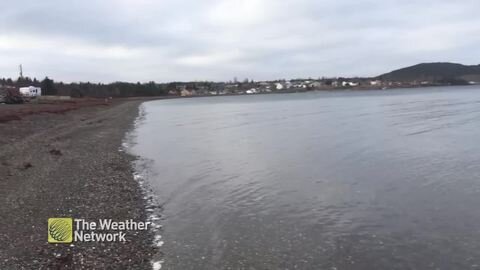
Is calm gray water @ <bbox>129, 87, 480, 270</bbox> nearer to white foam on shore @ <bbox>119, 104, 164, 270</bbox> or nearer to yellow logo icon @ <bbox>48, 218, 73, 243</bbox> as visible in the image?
white foam on shore @ <bbox>119, 104, 164, 270</bbox>

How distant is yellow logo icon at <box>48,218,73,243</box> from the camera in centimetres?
1127

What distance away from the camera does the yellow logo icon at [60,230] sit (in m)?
11.3

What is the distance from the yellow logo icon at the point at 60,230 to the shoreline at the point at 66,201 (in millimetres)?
216

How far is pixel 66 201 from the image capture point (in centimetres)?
1533

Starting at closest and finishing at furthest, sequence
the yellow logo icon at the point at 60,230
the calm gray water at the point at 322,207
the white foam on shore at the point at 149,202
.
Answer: the calm gray water at the point at 322,207, the yellow logo icon at the point at 60,230, the white foam on shore at the point at 149,202

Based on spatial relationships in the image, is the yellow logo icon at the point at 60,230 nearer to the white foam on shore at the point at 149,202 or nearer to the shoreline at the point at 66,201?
the shoreline at the point at 66,201

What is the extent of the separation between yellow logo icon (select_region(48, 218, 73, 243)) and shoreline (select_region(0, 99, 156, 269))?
22 centimetres

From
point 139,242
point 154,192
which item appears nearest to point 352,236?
point 139,242

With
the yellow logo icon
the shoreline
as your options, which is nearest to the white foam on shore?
the shoreline

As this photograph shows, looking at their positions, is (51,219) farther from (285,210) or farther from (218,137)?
(218,137)

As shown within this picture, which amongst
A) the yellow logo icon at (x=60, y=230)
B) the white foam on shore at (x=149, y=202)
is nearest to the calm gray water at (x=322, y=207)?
the white foam on shore at (x=149, y=202)

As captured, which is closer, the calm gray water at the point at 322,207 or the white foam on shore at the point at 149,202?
the calm gray water at the point at 322,207

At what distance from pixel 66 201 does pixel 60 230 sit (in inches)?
143

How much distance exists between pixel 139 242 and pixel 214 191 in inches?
271
